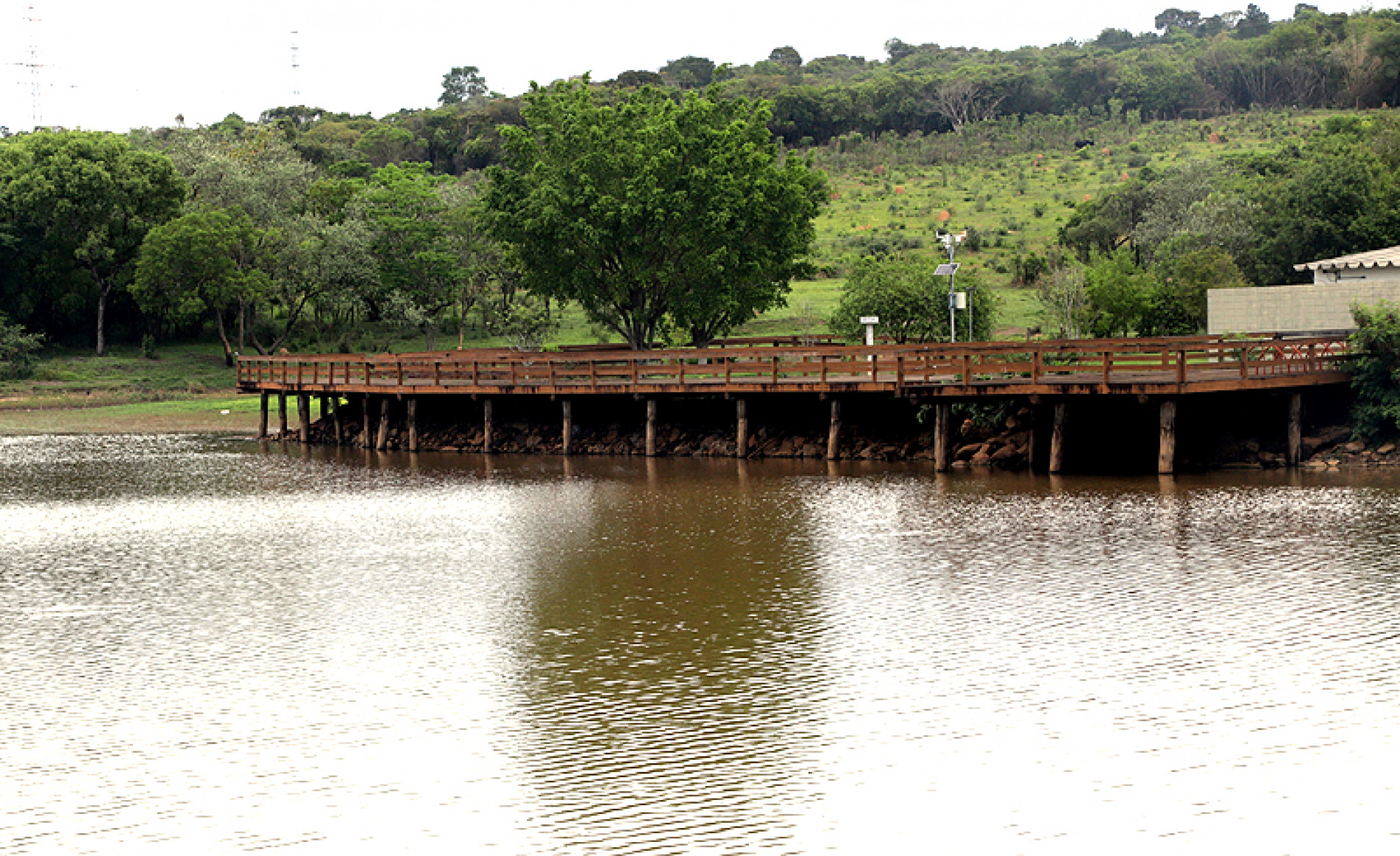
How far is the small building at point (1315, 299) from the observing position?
37.1 metres

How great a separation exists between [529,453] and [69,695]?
2925 cm

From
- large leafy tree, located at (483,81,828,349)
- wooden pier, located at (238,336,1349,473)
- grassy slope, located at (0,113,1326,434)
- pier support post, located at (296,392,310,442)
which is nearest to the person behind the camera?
wooden pier, located at (238,336,1349,473)

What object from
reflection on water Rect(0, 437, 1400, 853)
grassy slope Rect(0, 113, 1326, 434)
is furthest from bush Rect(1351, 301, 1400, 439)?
grassy slope Rect(0, 113, 1326, 434)

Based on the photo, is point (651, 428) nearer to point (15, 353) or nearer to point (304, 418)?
point (304, 418)

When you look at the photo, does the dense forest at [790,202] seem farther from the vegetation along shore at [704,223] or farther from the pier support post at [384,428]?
the pier support post at [384,428]

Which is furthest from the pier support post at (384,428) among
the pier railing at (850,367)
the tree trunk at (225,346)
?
the tree trunk at (225,346)

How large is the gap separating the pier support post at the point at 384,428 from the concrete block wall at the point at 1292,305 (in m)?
25.0

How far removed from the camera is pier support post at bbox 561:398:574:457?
1686 inches

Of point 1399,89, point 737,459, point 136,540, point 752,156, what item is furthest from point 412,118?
point 136,540

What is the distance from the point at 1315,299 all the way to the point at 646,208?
20.3m

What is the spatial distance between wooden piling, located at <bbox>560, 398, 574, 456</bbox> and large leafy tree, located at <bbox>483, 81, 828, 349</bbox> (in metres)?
7.39

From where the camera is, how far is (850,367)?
37219 millimetres

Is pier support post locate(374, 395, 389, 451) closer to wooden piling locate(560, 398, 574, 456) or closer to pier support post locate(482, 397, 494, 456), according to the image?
pier support post locate(482, 397, 494, 456)

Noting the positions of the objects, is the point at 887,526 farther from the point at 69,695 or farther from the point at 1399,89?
the point at 1399,89
